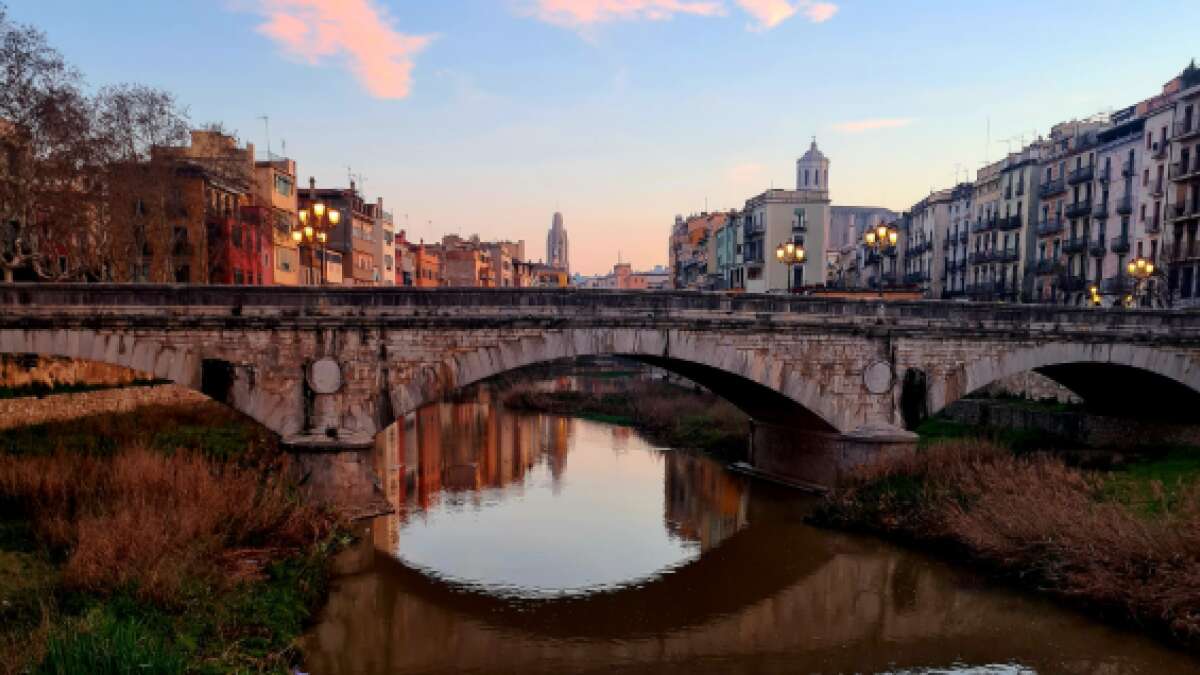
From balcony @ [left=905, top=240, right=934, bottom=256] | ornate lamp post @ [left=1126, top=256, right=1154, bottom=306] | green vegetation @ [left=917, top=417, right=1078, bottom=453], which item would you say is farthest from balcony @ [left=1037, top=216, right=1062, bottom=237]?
green vegetation @ [left=917, top=417, right=1078, bottom=453]

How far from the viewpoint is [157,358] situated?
1722 cm

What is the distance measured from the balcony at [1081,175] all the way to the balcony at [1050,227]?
8.46ft

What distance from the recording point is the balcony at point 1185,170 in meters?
38.4

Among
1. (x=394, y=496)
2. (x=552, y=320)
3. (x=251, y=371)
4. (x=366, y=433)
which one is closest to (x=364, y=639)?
(x=366, y=433)

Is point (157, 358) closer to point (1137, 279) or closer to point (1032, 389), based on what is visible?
point (1032, 389)

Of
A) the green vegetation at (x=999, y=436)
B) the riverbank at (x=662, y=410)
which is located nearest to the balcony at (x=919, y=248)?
the riverbank at (x=662, y=410)

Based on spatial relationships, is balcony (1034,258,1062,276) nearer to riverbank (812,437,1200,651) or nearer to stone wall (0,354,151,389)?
riverbank (812,437,1200,651)

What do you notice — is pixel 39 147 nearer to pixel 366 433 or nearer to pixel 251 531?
pixel 366 433

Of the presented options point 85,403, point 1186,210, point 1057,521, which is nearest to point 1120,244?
point 1186,210

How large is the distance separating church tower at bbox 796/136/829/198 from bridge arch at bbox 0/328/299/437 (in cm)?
8436

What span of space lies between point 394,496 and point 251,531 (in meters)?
8.99

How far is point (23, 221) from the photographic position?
24.9m

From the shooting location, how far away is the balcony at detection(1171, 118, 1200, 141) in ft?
125

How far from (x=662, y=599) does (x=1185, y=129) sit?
40.1m
